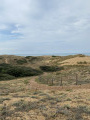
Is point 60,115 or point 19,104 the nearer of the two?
point 60,115

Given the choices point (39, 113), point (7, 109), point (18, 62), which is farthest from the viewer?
point (18, 62)

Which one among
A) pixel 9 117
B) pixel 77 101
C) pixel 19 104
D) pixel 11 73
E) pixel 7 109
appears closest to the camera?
pixel 9 117

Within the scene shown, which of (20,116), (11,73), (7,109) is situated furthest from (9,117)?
(11,73)

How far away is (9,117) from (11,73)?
74.6 feet

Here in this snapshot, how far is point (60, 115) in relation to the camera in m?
6.46

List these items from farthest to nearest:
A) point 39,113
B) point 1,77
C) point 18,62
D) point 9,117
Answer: point 18,62, point 1,77, point 39,113, point 9,117

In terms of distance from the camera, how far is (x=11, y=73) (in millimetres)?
28375

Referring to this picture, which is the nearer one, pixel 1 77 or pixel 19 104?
pixel 19 104

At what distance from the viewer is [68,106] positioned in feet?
24.8

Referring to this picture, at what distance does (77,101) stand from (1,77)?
18.7 meters

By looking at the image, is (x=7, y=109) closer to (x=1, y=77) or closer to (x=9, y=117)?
(x=9, y=117)

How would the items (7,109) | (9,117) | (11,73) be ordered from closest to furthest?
(9,117) → (7,109) → (11,73)

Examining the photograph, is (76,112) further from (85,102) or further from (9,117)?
(9,117)

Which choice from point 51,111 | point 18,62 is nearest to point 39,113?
point 51,111
